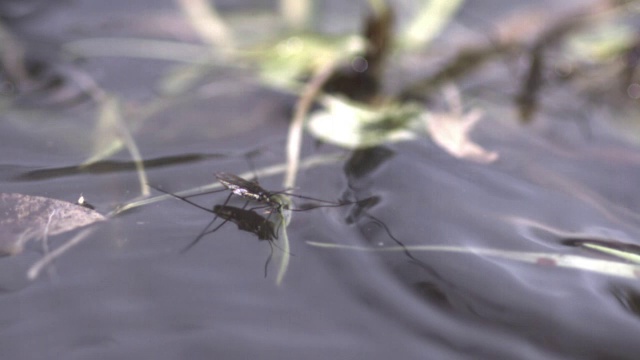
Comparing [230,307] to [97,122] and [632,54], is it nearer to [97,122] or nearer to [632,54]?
[97,122]

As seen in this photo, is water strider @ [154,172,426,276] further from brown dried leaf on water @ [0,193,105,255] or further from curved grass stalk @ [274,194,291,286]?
brown dried leaf on water @ [0,193,105,255]

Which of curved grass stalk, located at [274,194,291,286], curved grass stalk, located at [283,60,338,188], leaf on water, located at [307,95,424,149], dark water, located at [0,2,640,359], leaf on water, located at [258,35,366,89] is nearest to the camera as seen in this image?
dark water, located at [0,2,640,359]

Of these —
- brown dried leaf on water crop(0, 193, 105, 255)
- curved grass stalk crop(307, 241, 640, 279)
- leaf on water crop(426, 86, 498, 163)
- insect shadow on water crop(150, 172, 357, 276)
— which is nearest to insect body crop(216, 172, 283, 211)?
insect shadow on water crop(150, 172, 357, 276)

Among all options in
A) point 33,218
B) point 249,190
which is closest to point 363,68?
point 249,190

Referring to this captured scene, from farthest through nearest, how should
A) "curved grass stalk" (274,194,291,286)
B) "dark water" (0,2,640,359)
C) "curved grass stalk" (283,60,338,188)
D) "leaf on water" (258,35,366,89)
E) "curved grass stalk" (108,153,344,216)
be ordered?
"leaf on water" (258,35,366,89), "curved grass stalk" (283,60,338,188), "curved grass stalk" (108,153,344,216), "curved grass stalk" (274,194,291,286), "dark water" (0,2,640,359)

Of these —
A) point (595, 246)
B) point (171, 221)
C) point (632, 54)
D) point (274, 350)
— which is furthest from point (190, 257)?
point (632, 54)

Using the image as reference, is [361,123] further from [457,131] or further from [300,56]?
[300,56]
